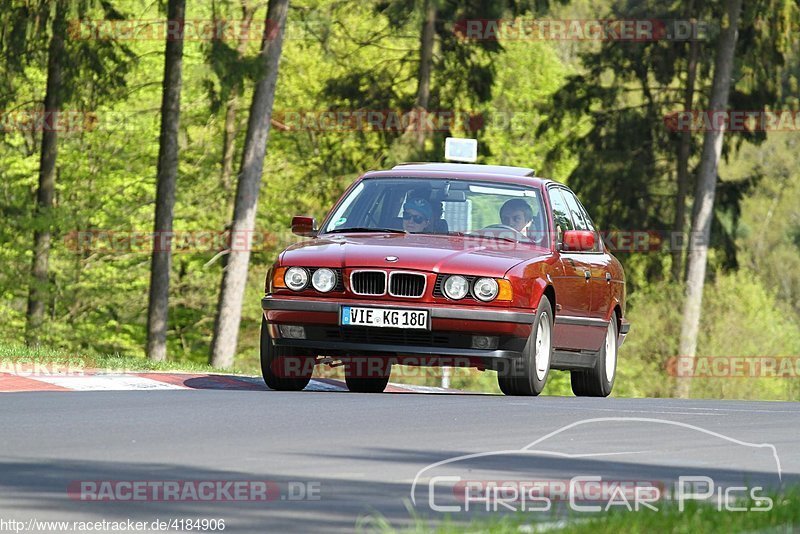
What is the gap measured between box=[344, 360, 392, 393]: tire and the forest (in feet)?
57.7

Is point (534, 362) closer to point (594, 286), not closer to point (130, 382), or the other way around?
point (594, 286)

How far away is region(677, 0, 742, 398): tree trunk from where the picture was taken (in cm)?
3569

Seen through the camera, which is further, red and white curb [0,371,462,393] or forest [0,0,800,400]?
forest [0,0,800,400]

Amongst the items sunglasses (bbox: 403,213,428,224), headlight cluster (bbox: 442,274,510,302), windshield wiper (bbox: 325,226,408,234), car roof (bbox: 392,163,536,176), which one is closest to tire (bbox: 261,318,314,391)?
windshield wiper (bbox: 325,226,408,234)

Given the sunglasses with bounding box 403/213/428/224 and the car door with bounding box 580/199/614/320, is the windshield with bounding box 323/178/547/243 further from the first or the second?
the car door with bounding box 580/199/614/320

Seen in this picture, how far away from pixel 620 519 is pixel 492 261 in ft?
20.1

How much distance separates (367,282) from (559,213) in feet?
8.60

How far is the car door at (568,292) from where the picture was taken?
43.1ft

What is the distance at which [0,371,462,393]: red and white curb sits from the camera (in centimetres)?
1318

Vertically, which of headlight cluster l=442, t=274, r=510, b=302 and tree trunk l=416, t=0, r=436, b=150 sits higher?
tree trunk l=416, t=0, r=436, b=150

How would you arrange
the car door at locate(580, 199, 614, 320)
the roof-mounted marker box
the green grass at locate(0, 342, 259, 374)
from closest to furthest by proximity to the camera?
the car door at locate(580, 199, 614, 320) < the green grass at locate(0, 342, 259, 374) < the roof-mounted marker box
